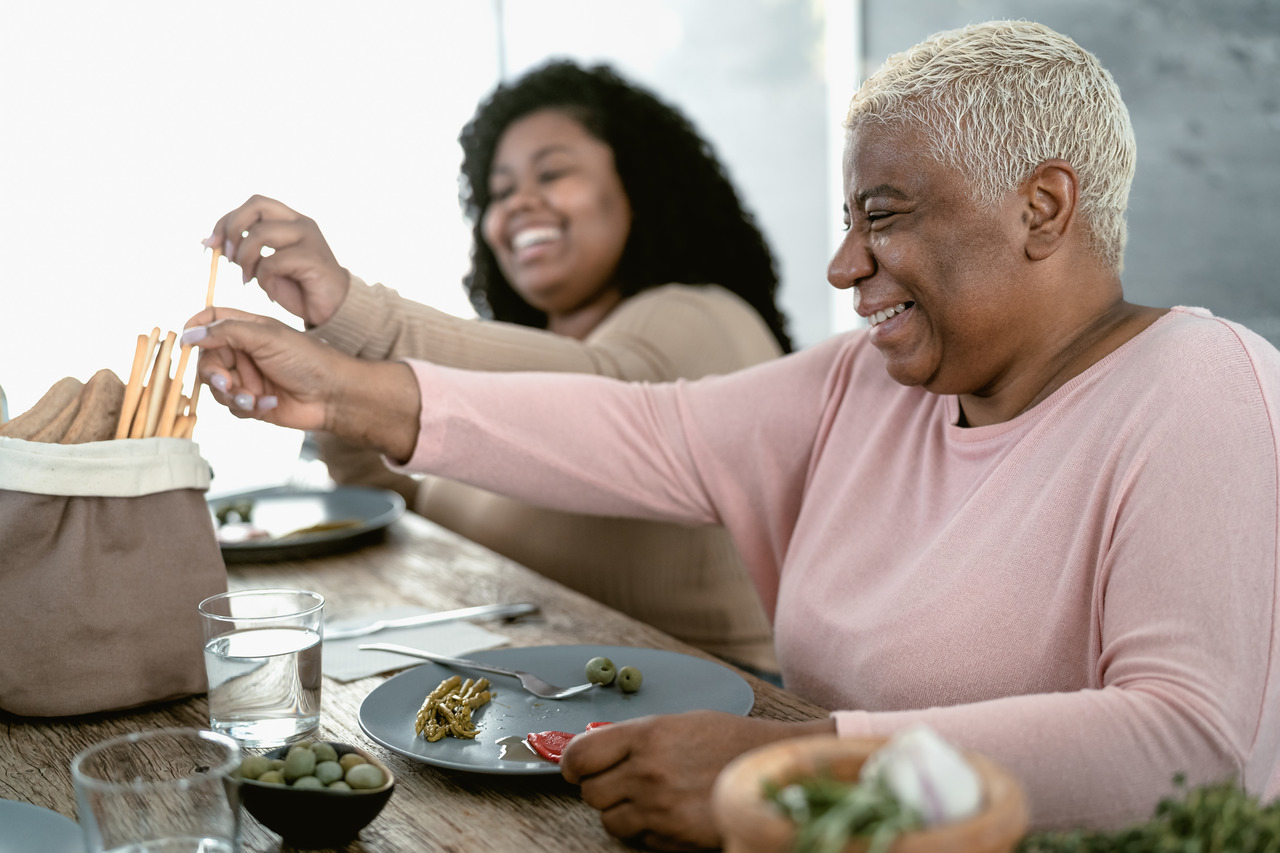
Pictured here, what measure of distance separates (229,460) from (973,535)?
4.19m

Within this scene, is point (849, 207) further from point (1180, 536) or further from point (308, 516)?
point (308, 516)

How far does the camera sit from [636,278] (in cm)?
244

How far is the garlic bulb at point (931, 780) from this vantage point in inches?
18.0

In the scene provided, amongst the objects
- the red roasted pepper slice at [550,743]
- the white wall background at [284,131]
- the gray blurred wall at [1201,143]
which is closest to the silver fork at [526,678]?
the red roasted pepper slice at [550,743]

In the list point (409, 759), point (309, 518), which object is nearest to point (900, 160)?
point (409, 759)

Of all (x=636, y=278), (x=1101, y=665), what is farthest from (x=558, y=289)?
(x=1101, y=665)

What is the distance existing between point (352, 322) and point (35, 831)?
89 centimetres

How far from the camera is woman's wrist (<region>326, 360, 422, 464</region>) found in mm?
1393

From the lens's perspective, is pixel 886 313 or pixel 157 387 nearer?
pixel 157 387

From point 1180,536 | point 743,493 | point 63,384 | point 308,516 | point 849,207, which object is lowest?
point 308,516

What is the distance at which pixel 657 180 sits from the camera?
242cm

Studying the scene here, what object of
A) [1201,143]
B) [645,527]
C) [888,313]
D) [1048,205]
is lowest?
[645,527]

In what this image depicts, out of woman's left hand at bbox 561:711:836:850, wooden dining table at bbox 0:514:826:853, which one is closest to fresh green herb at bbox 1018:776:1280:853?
woman's left hand at bbox 561:711:836:850

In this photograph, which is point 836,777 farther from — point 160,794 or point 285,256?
point 285,256
